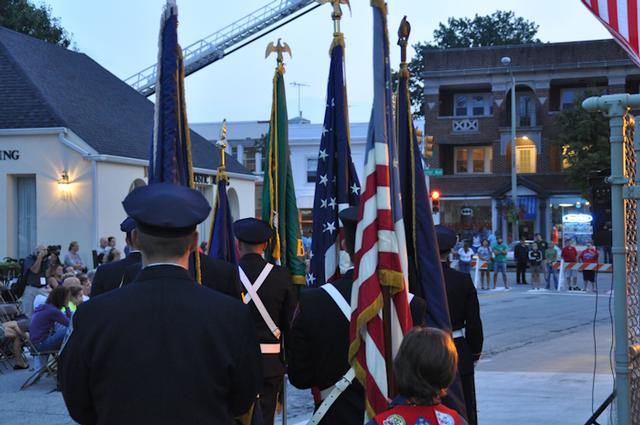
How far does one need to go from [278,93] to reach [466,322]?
3.30 m

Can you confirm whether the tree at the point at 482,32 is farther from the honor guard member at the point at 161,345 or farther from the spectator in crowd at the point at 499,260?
the honor guard member at the point at 161,345

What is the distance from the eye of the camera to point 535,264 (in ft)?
105

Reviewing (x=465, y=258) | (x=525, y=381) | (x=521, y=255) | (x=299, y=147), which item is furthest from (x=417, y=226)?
(x=299, y=147)

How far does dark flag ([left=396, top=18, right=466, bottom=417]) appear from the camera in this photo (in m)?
5.30

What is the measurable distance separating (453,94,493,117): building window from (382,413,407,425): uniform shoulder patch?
170 ft

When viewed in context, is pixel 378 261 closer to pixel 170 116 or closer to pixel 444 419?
pixel 444 419

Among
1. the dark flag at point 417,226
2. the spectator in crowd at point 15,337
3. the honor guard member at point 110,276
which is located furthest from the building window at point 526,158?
the honor guard member at point 110,276

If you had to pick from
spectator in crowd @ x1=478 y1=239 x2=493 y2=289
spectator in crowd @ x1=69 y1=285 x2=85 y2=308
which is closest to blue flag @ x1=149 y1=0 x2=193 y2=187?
spectator in crowd @ x1=69 y1=285 x2=85 y2=308

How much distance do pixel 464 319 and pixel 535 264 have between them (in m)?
26.0

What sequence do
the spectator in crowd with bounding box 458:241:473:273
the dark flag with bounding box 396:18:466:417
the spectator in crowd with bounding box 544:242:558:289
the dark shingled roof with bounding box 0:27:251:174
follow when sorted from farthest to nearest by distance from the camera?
1. the spectator in crowd with bounding box 544:242:558:289
2. the spectator in crowd with bounding box 458:241:473:273
3. the dark shingled roof with bounding box 0:27:251:174
4. the dark flag with bounding box 396:18:466:417

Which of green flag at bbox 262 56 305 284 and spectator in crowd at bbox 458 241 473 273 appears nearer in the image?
green flag at bbox 262 56 305 284

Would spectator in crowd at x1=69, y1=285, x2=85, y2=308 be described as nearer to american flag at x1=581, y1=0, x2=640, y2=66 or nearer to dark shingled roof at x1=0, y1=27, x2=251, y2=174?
american flag at x1=581, y1=0, x2=640, y2=66

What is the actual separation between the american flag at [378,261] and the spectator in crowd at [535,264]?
27.7m

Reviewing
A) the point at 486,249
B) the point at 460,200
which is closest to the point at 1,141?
the point at 486,249
